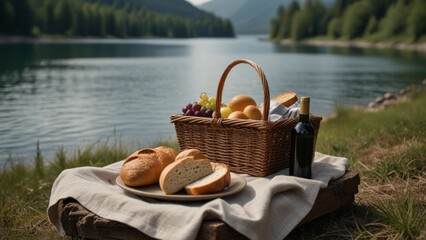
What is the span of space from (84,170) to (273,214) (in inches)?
48.9

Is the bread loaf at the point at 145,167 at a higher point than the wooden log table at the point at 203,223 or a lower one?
Answer: higher

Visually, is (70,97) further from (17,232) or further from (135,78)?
(17,232)

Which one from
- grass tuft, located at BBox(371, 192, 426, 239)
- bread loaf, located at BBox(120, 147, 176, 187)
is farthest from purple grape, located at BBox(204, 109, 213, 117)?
grass tuft, located at BBox(371, 192, 426, 239)

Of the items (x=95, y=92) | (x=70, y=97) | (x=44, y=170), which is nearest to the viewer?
(x=44, y=170)

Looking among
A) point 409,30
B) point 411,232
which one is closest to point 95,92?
point 411,232

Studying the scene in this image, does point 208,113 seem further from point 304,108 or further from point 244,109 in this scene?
point 304,108

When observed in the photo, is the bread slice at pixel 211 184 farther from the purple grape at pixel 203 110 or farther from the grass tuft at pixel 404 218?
the grass tuft at pixel 404 218

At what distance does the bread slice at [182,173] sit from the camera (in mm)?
3016

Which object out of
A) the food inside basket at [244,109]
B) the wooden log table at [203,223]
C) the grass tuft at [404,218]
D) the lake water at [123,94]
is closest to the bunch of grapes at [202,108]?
the food inside basket at [244,109]

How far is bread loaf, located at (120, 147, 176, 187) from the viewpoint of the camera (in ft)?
10.2

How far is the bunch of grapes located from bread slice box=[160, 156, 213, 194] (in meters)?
0.60

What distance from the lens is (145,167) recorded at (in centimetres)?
313

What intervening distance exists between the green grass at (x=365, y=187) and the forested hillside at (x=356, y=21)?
61563 mm

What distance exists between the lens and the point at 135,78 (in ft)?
79.2
